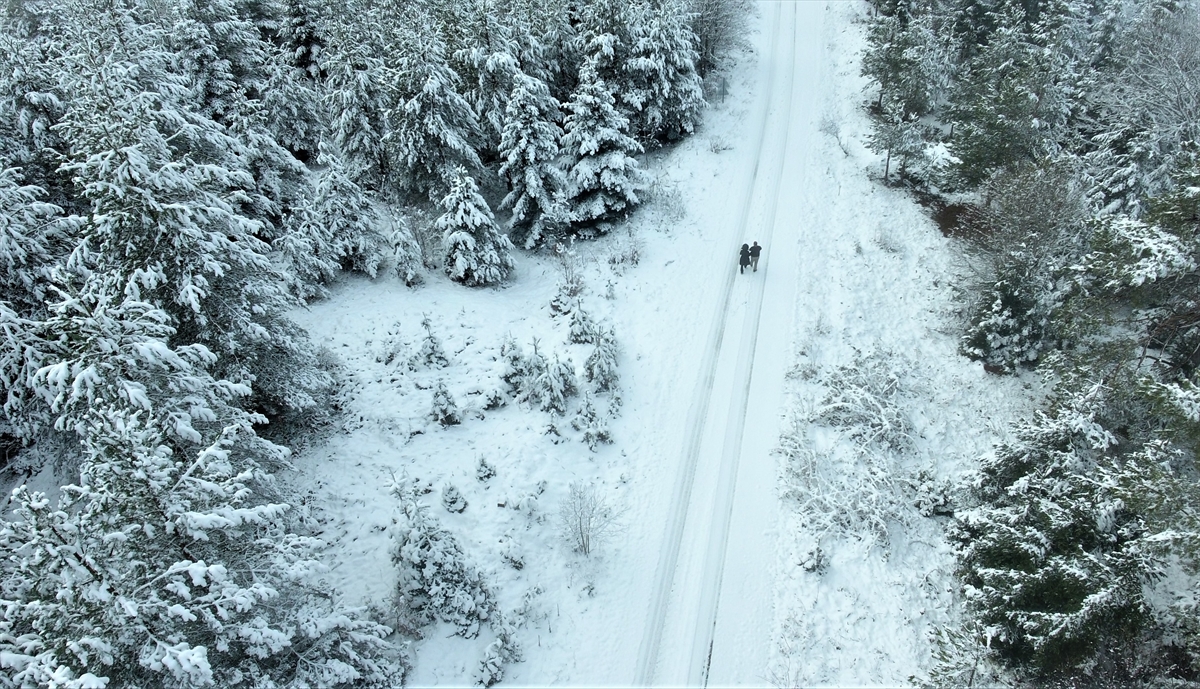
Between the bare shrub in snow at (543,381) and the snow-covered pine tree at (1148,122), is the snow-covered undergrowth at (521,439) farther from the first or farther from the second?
the snow-covered pine tree at (1148,122)

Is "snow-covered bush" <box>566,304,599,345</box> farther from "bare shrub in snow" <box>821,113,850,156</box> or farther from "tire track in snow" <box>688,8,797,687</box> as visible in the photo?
"bare shrub in snow" <box>821,113,850,156</box>

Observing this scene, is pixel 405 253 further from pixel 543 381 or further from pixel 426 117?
pixel 543 381

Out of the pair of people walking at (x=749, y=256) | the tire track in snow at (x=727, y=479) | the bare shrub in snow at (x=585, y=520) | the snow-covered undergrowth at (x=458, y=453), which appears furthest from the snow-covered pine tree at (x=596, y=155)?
the bare shrub in snow at (x=585, y=520)

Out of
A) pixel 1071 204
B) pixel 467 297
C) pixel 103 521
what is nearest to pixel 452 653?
pixel 103 521

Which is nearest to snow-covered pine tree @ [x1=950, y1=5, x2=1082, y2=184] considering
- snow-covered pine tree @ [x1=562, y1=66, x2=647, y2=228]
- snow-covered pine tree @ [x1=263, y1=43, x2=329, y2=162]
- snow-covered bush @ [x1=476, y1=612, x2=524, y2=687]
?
snow-covered pine tree @ [x1=562, y1=66, x2=647, y2=228]

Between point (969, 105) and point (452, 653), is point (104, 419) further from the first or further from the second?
point (969, 105)

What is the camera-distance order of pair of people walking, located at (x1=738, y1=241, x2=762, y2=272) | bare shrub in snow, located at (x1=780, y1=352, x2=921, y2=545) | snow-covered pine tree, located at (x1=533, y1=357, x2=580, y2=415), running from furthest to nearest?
pair of people walking, located at (x1=738, y1=241, x2=762, y2=272)
snow-covered pine tree, located at (x1=533, y1=357, x2=580, y2=415)
bare shrub in snow, located at (x1=780, y1=352, x2=921, y2=545)

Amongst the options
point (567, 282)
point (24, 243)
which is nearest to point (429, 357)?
point (567, 282)
